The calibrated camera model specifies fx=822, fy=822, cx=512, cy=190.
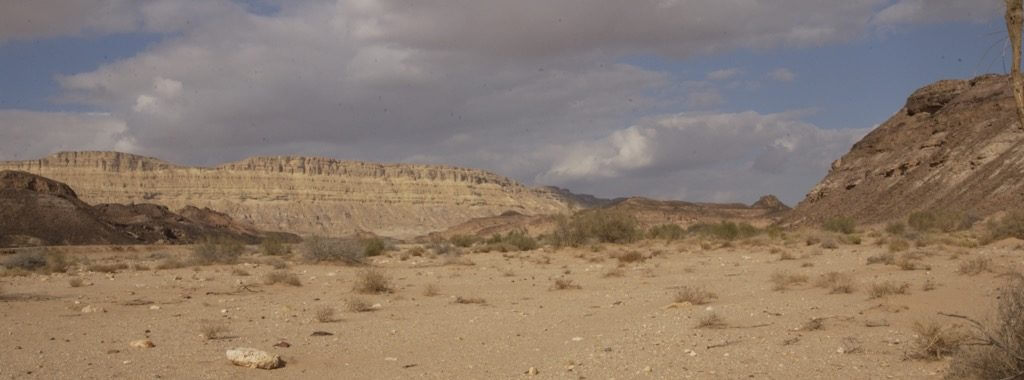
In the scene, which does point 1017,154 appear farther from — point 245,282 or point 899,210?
point 245,282

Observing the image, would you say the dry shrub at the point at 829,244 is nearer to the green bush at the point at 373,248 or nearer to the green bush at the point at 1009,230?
the green bush at the point at 1009,230

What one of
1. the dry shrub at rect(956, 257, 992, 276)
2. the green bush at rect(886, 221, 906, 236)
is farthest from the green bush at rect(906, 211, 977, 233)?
the dry shrub at rect(956, 257, 992, 276)

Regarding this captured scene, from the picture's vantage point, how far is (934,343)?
757 cm

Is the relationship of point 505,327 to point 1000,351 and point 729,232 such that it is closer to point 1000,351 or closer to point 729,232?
point 1000,351

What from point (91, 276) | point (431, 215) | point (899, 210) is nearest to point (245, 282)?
point (91, 276)

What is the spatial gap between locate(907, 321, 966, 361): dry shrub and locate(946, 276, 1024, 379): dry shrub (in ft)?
3.88

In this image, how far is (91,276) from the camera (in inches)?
862

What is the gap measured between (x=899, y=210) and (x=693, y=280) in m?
31.2

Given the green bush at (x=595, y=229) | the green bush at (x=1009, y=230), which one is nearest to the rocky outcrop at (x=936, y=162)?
the green bush at (x=1009, y=230)

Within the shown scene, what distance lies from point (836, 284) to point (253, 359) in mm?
9513

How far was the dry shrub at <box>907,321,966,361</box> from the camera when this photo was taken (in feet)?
24.8

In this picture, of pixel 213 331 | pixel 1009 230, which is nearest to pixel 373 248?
pixel 1009 230

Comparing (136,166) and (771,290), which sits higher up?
(136,166)

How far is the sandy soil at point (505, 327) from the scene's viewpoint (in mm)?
A: 8125
